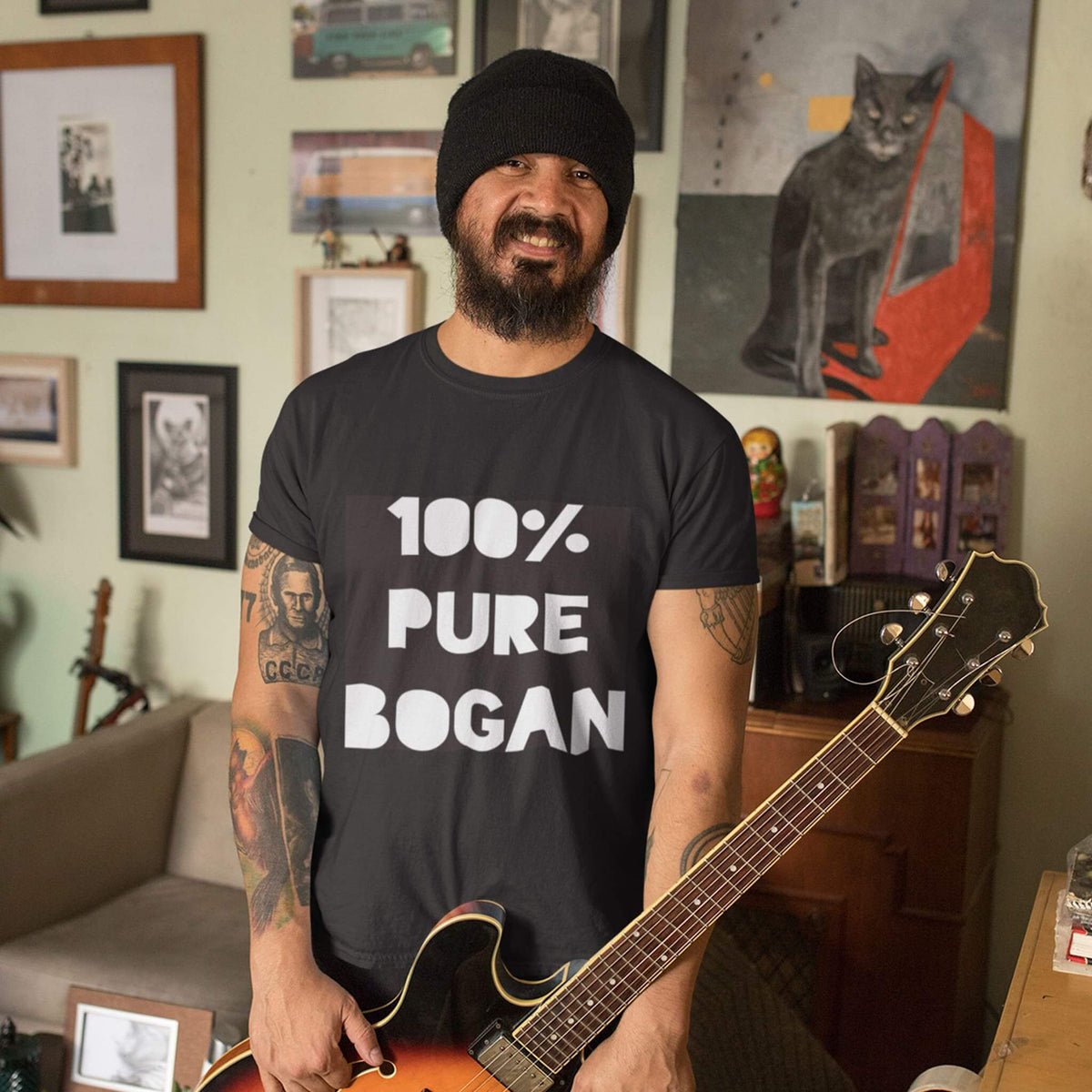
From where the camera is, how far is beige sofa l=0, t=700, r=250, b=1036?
2.32 metres

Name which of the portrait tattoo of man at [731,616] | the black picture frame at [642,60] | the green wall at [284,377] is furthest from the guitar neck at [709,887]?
the black picture frame at [642,60]

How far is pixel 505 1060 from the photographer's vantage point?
4.44ft

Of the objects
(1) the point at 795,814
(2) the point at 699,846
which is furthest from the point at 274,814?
(1) the point at 795,814

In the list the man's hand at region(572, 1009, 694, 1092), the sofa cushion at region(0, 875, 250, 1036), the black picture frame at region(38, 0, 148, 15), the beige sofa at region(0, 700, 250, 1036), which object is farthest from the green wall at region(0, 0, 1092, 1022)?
the man's hand at region(572, 1009, 694, 1092)

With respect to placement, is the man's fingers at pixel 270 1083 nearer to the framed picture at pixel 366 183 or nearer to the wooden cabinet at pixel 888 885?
the wooden cabinet at pixel 888 885

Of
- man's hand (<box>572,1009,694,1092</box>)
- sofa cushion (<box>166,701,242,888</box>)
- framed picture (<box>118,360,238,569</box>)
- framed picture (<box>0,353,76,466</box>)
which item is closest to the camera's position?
man's hand (<box>572,1009,694,1092</box>)

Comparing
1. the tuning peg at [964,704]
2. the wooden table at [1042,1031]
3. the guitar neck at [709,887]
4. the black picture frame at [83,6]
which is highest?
the black picture frame at [83,6]

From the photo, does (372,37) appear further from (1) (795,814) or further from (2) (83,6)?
(1) (795,814)

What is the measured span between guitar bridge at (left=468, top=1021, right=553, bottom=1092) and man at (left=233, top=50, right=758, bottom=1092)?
0.07m

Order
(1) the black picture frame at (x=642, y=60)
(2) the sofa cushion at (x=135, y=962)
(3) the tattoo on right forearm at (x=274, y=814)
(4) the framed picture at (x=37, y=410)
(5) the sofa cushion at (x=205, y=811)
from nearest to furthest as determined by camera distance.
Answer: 1. (3) the tattoo on right forearm at (x=274, y=814)
2. (2) the sofa cushion at (x=135, y=962)
3. (1) the black picture frame at (x=642, y=60)
4. (5) the sofa cushion at (x=205, y=811)
5. (4) the framed picture at (x=37, y=410)

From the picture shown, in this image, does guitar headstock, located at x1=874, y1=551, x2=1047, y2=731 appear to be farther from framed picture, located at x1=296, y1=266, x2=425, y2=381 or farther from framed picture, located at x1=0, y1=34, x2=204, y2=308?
framed picture, located at x1=0, y1=34, x2=204, y2=308

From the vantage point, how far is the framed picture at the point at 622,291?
258cm

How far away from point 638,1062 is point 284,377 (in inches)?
77.2

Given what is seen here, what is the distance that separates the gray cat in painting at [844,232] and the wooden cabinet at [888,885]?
728mm
